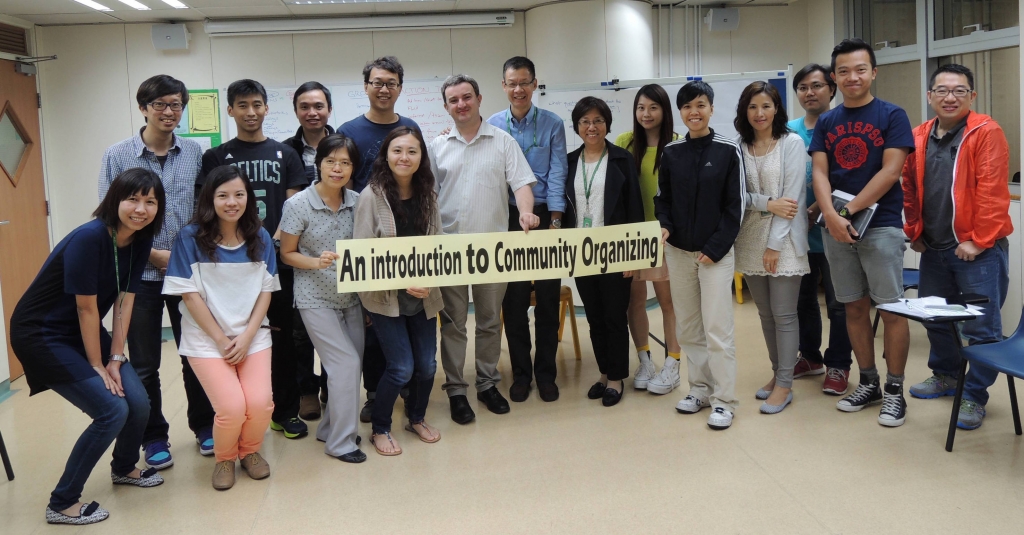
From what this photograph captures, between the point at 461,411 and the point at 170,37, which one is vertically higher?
the point at 170,37

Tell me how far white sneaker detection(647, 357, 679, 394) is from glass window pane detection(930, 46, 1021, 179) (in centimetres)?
251

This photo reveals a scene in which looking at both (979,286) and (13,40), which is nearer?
(979,286)

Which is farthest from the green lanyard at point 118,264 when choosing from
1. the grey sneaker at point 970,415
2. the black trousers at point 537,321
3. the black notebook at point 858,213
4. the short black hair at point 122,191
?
the grey sneaker at point 970,415

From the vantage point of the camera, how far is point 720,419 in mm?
3223

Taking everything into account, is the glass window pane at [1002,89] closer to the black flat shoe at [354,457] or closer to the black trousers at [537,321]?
the black trousers at [537,321]

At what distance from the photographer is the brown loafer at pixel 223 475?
280 centimetres

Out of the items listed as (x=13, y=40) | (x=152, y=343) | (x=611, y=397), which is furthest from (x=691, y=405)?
(x=13, y=40)

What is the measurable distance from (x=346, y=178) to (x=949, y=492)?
253 cm

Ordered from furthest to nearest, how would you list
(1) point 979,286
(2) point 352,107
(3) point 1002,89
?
(2) point 352,107 → (3) point 1002,89 → (1) point 979,286

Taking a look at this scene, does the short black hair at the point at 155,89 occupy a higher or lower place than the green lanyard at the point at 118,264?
higher

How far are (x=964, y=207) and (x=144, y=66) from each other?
5.77m

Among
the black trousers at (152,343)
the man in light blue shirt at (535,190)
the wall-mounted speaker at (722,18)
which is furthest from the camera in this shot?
the wall-mounted speaker at (722,18)

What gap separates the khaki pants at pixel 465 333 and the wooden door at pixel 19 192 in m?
3.00

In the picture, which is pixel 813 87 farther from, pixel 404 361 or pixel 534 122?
pixel 404 361
